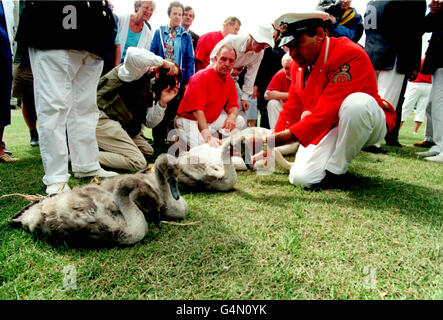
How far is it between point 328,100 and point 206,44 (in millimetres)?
3954

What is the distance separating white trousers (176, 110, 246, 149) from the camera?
498 cm

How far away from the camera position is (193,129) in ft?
16.5

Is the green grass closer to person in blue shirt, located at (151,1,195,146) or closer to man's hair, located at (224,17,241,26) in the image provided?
person in blue shirt, located at (151,1,195,146)

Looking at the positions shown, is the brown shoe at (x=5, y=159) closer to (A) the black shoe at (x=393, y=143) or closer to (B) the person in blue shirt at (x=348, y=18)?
(B) the person in blue shirt at (x=348, y=18)

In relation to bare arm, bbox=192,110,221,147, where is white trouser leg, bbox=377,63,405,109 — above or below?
above

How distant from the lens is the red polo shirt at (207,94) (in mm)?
4805

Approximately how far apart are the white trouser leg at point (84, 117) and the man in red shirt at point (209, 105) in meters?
1.59

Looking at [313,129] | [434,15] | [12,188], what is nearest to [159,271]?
[313,129]

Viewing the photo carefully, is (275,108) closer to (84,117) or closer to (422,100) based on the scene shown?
(84,117)

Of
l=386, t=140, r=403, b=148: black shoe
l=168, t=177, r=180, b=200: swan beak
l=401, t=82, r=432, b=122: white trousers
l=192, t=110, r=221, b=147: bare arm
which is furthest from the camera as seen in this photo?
l=401, t=82, r=432, b=122: white trousers

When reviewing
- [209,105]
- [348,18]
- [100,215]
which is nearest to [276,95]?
[209,105]

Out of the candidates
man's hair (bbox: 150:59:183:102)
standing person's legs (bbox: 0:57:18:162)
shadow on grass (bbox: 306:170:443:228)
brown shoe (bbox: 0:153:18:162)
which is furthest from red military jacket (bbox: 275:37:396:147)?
brown shoe (bbox: 0:153:18:162)

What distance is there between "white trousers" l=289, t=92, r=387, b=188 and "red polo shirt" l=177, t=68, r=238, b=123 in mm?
1867

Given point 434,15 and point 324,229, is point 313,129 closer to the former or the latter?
point 324,229
